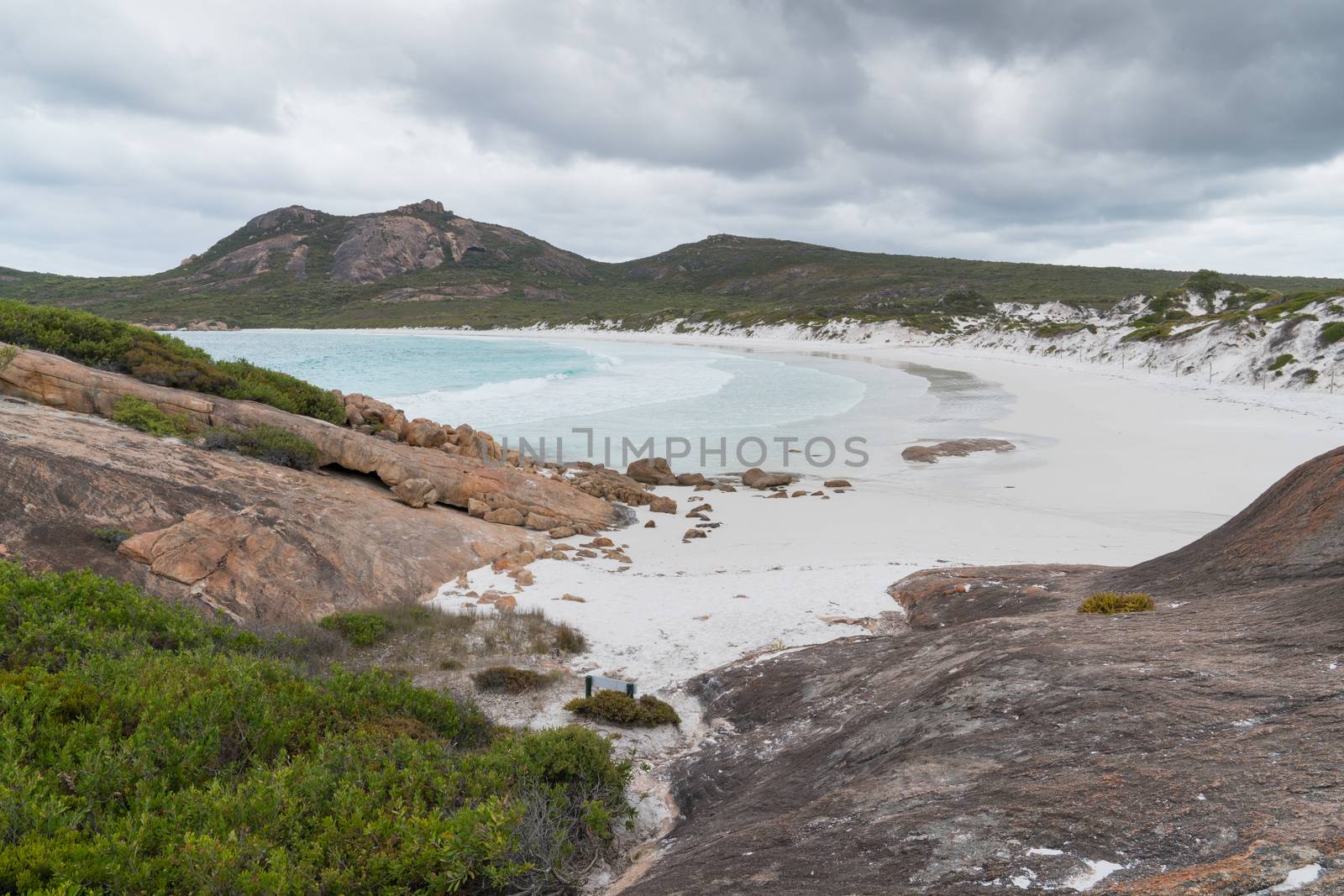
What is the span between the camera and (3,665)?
199 inches

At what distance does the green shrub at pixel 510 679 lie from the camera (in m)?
7.41

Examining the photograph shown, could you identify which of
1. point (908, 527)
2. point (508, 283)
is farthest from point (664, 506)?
point (508, 283)

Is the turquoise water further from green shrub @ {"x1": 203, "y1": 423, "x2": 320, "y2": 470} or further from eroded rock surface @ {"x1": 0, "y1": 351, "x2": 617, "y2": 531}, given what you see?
green shrub @ {"x1": 203, "y1": 423, "x2": 320, "y2": 470}

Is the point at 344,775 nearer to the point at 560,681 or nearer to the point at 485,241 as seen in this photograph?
the point at 560,681

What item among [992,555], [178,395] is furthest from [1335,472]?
[178,395]

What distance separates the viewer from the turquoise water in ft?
82.1

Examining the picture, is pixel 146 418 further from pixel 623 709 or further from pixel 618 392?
pixel 618 392

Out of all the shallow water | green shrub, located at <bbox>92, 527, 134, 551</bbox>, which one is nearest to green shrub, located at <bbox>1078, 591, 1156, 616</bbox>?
green shrub, located at <bbox>92, 527, 134, 551</bbox>

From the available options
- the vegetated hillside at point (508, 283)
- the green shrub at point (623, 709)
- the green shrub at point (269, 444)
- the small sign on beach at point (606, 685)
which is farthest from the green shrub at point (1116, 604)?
the vegetated hillside at point (508, 283)

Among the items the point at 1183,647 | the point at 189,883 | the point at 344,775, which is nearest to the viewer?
the point at 189,883

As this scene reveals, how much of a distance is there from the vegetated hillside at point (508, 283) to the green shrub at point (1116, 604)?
6987 cm

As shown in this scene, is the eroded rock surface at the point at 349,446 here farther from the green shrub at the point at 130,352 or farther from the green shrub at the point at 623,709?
the green shrub at the point at 623,709

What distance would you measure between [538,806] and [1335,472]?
7.85 meters

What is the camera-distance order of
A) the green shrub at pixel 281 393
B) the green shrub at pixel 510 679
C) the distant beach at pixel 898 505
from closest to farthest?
the green shrub at pixel 510 679 → the distant beach at pixel 898 505 → the green shrub at pixel 281 393
